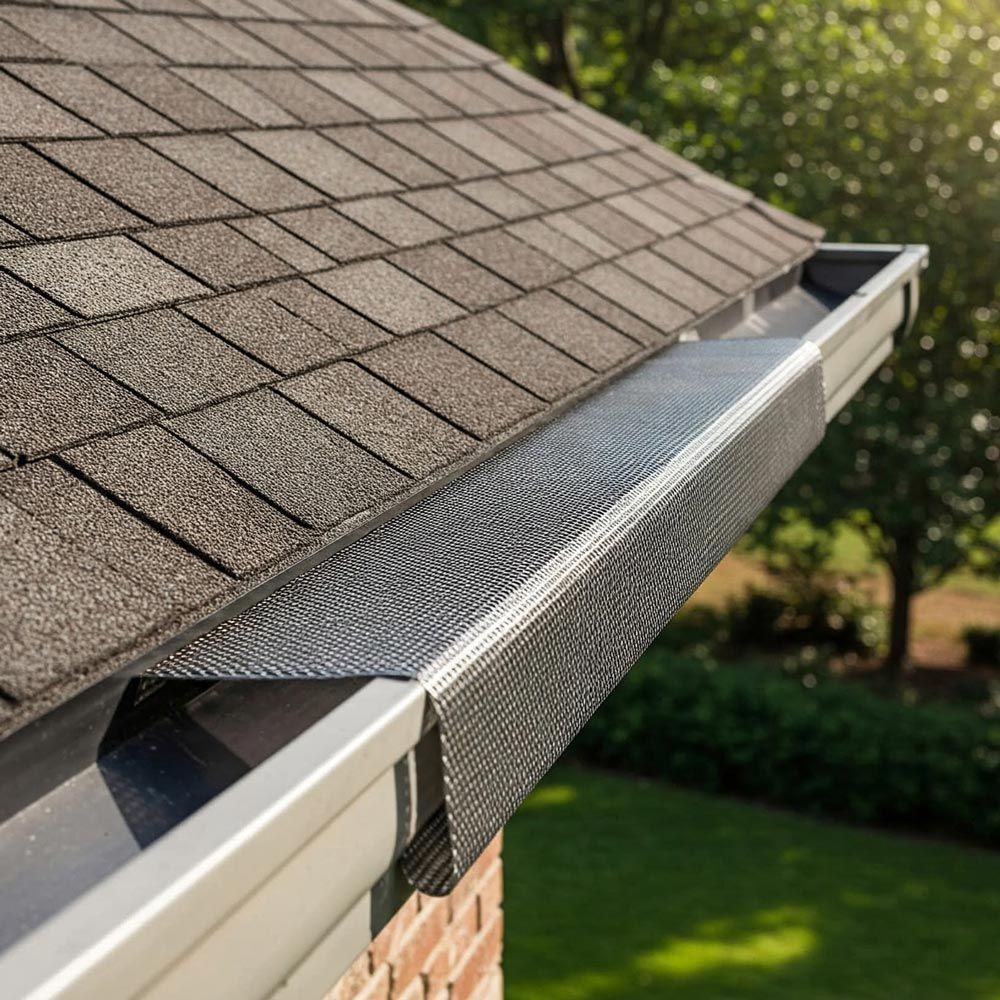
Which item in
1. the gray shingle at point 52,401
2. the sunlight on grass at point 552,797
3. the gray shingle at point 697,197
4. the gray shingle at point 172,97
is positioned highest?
the gray shingle at point 172,97

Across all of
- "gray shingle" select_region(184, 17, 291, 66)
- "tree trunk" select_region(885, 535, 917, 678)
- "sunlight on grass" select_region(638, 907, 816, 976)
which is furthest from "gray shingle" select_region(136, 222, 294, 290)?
"tree trunk" select_region(885, 535, 917, 678)

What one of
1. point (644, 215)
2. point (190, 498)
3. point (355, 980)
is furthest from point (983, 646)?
point (190, 498)

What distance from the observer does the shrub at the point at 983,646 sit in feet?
42.3

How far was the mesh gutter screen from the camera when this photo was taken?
53.5 inches

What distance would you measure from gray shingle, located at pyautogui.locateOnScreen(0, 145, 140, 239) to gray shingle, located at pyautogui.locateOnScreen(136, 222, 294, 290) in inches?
3.1

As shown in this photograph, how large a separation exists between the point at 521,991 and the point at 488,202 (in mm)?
5554

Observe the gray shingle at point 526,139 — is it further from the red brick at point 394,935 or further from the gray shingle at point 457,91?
the red brick at point 394,935

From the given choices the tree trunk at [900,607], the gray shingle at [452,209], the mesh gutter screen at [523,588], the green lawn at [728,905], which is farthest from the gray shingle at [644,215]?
the tree trunk at [900,607]

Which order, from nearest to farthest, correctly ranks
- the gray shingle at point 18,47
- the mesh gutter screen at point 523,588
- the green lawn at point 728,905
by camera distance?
the mesh gutter screen at point 523,588
the gray shingle at point 18,47
the green lawn at point 728,905

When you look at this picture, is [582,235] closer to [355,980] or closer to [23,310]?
[23,310]

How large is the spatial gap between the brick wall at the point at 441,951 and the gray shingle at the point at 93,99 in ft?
5.54

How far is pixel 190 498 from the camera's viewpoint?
5.34ft

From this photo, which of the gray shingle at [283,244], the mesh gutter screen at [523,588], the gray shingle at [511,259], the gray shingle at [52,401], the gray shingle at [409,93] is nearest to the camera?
the mesh gutter screen at [523,588]

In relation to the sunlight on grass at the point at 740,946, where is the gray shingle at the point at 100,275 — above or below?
above
